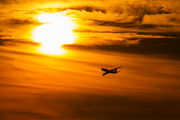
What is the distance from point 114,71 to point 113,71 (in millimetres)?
358

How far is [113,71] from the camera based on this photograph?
471ft

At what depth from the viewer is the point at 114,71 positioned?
144 meters
